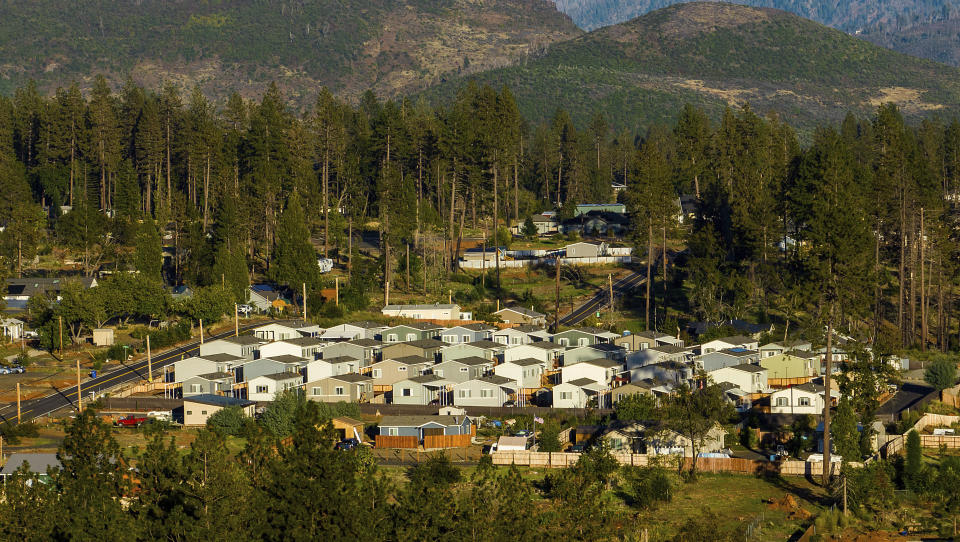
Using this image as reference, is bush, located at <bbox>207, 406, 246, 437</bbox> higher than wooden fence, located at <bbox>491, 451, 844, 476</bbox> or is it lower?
higher

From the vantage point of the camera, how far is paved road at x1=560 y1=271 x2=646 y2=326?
89.4 metres

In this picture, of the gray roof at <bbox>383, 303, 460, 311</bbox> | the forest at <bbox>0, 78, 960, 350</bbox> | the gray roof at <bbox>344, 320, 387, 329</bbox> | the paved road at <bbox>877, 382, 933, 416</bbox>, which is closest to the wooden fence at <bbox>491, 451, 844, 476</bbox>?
the paved road at <bbox>877, 382, 933, 416</bbox>

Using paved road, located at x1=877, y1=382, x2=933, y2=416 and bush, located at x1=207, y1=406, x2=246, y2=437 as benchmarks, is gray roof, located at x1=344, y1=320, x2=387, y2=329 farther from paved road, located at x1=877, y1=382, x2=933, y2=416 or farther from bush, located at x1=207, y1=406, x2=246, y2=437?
paved road, located at x1=877, y1=382, x2=933, y2=416

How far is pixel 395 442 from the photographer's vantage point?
58.8 m

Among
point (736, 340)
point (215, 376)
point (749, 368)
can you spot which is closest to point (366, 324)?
point (215, 376)

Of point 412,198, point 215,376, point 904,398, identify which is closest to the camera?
point 904,398

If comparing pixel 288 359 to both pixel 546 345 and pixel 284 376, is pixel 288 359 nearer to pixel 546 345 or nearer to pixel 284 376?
pixel 284 376

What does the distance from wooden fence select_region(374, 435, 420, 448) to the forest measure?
25935 millimetres

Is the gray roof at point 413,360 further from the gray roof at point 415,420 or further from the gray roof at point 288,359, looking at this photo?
the gray roof at point 415,420

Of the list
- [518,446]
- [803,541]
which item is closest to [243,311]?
[518,446]

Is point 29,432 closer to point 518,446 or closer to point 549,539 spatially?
point 518,446

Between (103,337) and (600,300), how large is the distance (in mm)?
39028

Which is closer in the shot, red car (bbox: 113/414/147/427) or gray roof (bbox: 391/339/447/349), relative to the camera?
red car (bbox: 113/414/147/427)

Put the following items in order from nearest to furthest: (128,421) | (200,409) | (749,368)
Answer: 1. (128,421)
2. (200,409)
3. (749,368)
